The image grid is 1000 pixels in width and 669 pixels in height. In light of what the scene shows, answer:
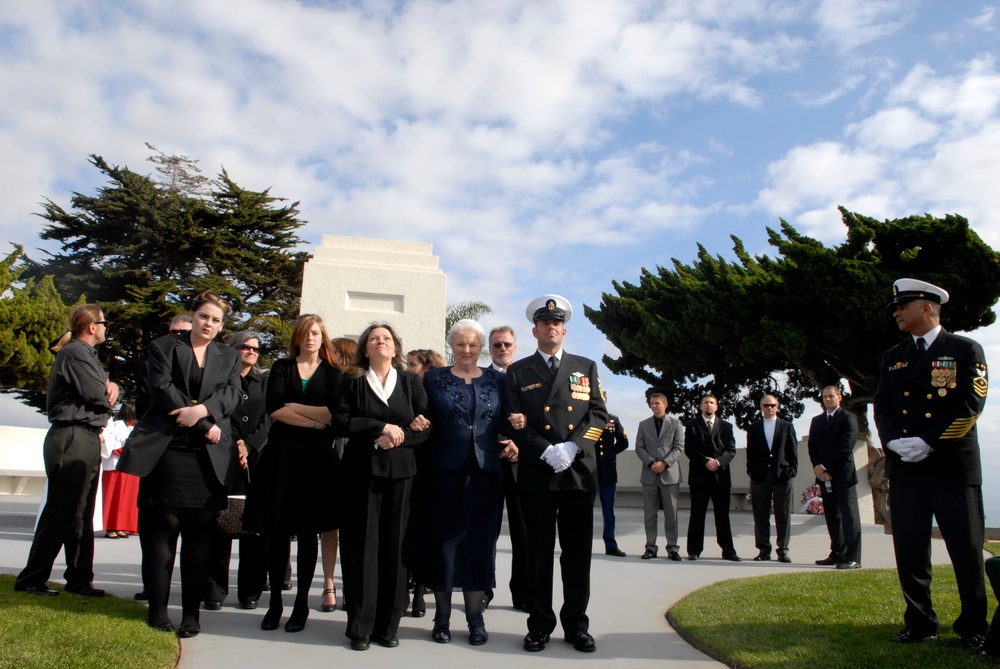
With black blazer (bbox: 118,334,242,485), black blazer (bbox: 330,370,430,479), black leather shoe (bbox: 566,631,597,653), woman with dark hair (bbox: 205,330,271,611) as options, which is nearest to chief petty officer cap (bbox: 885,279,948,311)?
black leather shoe (bbox: 566,631,597,653)

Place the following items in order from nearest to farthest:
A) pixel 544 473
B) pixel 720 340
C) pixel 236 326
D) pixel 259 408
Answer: pixel 544 473 < pixel 259 408 < pixel 720 340 < pixel 236 326

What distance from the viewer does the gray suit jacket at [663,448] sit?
912 centimetres

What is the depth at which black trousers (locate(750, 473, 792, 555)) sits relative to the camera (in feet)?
28.5

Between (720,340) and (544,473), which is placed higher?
(720,340)

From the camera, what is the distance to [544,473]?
14.3ft

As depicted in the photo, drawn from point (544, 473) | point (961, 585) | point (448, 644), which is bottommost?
point (448, 644)

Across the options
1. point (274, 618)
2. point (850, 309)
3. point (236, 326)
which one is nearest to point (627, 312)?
point (850, 309)

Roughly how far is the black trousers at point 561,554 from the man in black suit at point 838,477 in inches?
191

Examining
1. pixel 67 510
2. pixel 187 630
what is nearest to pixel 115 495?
pixel 67 510

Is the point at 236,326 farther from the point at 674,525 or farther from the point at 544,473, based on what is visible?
the point at 544,473

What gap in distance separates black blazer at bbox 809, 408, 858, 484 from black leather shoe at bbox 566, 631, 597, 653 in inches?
200

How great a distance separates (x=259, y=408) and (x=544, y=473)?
2412 mm

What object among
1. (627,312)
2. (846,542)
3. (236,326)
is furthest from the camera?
(236,326)

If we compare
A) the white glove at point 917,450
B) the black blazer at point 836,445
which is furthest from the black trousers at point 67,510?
the black blazer at point 836,445
